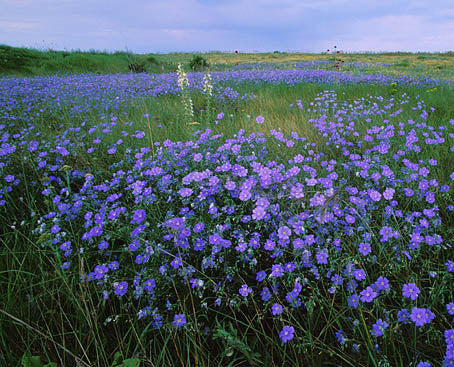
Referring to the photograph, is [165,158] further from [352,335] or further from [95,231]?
[352,335]

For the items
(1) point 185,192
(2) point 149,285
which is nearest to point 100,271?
(2) point 149,285

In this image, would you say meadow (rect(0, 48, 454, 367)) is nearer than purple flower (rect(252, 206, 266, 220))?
Yes

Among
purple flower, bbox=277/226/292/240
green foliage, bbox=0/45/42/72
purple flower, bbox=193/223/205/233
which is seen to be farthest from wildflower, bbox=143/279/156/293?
green foliage, bbox=0/45/42/72

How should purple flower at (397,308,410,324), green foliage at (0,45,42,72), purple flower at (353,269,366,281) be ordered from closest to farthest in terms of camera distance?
1. purple flower at (397,308,410,324)
2. purple flower at (353,269,366,281)
3. green foliage at (0,45,42,72)

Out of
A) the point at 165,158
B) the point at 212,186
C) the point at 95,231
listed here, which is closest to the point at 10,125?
the point at 165,158

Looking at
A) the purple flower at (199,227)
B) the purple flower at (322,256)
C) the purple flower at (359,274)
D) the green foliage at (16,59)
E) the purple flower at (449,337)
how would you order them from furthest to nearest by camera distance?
the green foliage at (16,59) < the purple flower at (199,227) < the purple flower at (322,256) < the purple flower at (359,274) < the purple flower at (449,337)

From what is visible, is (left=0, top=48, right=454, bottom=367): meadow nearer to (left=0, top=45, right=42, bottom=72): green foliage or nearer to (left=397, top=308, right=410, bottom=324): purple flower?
(left=397, top=308, right=410, bottom=324): purple flower

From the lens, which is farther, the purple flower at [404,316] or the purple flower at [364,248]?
the purple flower at [364,248]

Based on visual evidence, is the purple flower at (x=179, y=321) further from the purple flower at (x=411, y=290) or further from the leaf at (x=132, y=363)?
the purple flower at (x=411, y=290)

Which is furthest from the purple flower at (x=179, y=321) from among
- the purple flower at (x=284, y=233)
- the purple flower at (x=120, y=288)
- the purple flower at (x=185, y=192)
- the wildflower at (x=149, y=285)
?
the purple flower at (x=185, y=192)

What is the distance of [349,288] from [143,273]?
1210 mm

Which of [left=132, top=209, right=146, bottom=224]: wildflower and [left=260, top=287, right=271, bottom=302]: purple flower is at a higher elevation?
[left=132, top=209, right=146, bottom=224]: wildflower

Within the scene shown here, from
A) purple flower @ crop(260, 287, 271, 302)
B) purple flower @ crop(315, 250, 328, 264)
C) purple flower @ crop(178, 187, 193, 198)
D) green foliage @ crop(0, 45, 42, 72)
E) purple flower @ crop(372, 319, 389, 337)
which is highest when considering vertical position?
green foliage @ crop(0, 45, 42, 72)

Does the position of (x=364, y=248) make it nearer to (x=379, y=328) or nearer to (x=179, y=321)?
(x=379, y=328)
